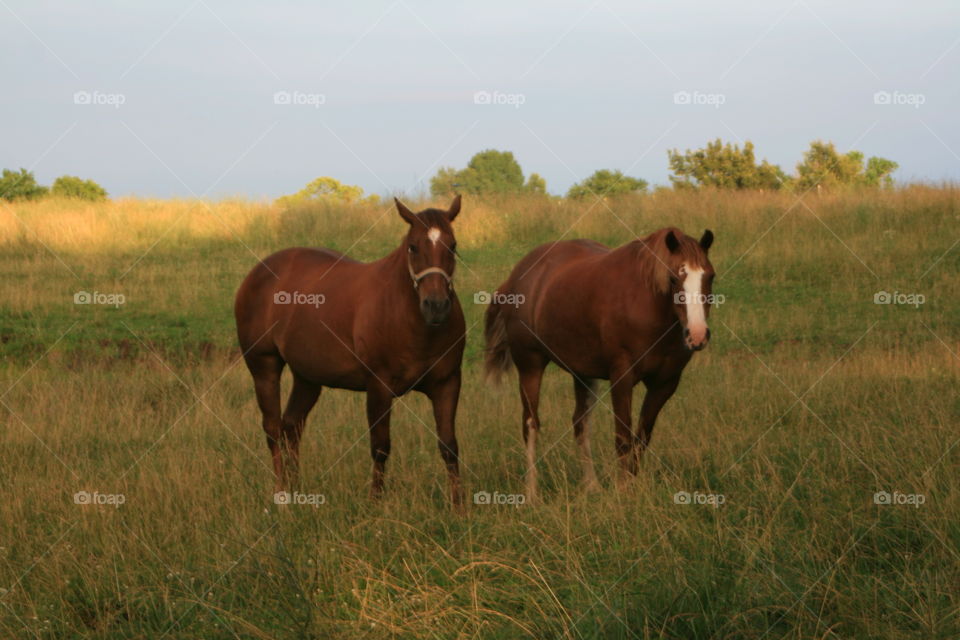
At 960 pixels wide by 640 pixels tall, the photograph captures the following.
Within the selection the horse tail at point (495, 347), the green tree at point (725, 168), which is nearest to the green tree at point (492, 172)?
the green tree at point (725, 168)

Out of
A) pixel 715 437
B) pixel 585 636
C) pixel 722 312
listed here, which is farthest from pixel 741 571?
pixel 722 312

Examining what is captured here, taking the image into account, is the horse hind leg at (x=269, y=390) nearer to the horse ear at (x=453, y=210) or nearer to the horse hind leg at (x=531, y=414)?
the horse hind leg at (x=531, y=414)

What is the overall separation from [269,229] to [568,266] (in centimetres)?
1355

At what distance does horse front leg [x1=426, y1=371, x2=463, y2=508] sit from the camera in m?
6.43

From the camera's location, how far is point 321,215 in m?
20.4

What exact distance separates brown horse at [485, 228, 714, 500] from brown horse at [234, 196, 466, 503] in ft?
3.33

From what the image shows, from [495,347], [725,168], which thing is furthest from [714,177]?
[495,347]

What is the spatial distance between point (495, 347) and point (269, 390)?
1949mm

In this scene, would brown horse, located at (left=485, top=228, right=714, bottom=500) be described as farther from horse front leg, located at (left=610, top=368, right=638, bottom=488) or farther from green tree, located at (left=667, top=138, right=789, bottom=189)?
green tree, located at (left=667, top=138, right=789, bottom=189)

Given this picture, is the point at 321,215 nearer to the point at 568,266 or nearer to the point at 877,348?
the point at 877,348

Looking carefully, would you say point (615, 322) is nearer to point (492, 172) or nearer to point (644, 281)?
point (644, 281)

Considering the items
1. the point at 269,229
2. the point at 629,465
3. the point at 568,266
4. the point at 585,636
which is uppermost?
the point at 269,229

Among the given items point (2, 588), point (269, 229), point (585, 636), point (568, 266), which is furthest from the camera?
point (269, 229)

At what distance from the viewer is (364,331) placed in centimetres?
Result: 664
